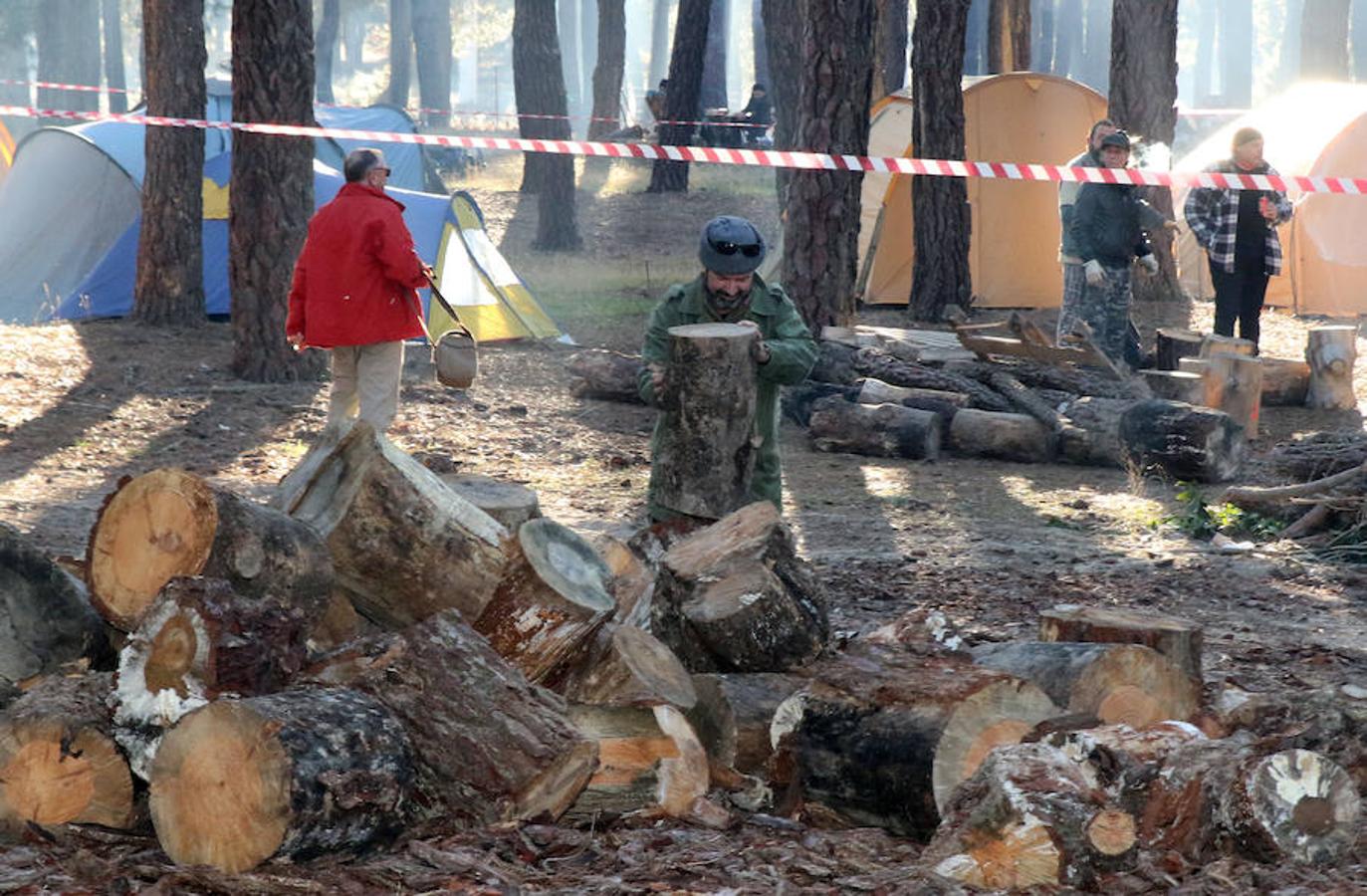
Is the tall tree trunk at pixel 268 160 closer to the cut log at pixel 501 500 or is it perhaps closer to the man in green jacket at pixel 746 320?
the man in green jacket at pixel 746 320

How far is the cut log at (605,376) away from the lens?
12016 millimetres

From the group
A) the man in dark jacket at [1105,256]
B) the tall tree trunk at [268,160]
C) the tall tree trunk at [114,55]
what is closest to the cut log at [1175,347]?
the man in dark jacket at [1105,256]

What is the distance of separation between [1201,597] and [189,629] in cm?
461

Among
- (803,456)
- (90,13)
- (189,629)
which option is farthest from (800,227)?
(90,13)

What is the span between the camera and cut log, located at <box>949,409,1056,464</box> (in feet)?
34.9

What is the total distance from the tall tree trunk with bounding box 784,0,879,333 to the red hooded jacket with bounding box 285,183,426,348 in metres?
4.32

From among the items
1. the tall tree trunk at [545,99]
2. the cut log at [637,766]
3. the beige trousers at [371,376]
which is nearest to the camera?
the cut log at [637,766]

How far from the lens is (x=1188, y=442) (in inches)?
384

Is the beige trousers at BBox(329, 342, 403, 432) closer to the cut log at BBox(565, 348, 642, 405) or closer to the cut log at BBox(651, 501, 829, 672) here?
the cut log at BBox(565, 348, 642, 405)

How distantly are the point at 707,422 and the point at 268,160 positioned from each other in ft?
20.4

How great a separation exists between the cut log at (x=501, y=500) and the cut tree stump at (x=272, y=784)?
147 centimetres

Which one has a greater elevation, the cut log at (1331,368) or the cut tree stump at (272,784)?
the cut log at (1331,368)

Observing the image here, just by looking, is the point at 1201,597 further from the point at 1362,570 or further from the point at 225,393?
the point at 225,393

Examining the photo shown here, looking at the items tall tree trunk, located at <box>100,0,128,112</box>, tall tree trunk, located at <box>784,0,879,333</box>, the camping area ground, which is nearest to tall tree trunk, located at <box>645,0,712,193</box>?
the camping area ground
